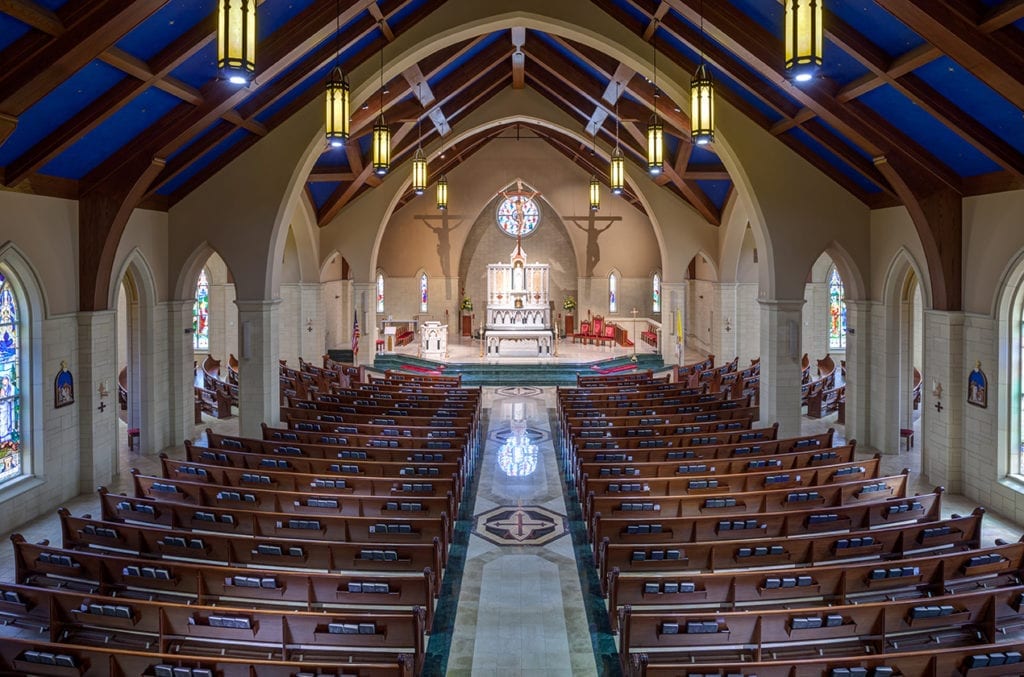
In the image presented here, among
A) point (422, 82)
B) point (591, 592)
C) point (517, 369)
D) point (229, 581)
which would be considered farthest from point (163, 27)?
point (517, 369)

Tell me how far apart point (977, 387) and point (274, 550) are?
11563 mm

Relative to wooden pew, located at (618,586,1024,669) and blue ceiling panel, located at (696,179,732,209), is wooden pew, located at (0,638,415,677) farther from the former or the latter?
blue ceiling panel, located at (696,179,732,209)

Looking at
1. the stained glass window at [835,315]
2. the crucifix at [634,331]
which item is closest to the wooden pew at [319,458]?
the crucifix at [634,331]

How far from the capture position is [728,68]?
548 inches

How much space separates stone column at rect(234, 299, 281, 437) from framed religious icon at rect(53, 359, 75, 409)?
378 cm

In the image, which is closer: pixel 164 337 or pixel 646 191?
pixel 164 337

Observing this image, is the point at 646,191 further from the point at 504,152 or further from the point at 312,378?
the point at 312,378

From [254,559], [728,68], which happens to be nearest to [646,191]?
[728,68]

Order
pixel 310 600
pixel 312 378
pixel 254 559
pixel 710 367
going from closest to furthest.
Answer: pixel 310 600 → pixel 254 559 → pixel 312 378 → pixel 710 367

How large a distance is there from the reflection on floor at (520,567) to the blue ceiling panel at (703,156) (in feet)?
29.3

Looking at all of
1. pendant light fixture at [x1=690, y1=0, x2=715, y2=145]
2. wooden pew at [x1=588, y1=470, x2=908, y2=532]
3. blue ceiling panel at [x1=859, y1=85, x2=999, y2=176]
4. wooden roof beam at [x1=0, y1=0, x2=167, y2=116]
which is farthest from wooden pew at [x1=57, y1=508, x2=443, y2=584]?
blue ceiling panel at [x1=859, y1=85, x2=999, y2=176]

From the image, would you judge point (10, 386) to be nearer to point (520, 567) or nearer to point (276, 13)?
point (276, 13)

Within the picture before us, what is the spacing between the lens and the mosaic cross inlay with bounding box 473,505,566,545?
1155 centimetres

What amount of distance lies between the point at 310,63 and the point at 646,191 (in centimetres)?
1443
